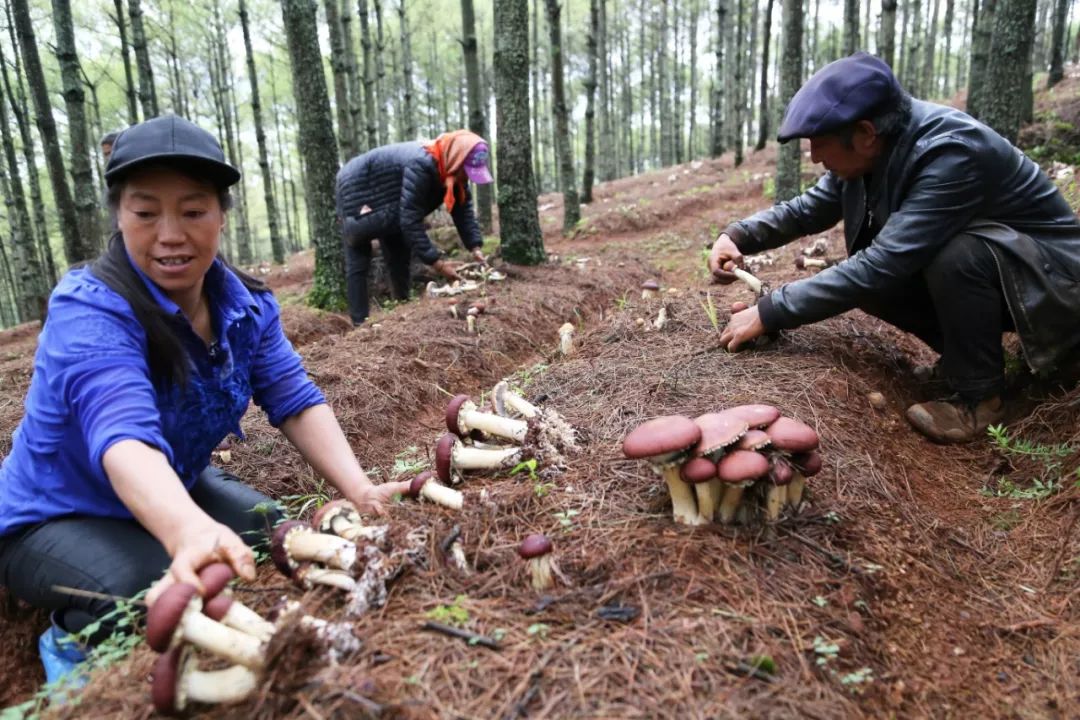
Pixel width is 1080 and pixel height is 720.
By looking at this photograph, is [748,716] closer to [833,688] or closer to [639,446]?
[833,688]

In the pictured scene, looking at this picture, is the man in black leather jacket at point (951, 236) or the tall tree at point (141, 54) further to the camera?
the tall tree at point (141, 54)

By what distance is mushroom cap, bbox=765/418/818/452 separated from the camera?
7.81ft

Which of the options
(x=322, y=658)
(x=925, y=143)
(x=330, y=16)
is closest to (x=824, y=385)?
(x=925, y=143)

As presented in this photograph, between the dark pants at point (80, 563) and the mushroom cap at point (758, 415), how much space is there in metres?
2.57

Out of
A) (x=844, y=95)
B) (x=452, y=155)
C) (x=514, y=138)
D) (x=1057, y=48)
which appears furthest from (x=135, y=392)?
(x=1057, y=48)

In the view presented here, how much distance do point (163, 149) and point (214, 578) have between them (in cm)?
165

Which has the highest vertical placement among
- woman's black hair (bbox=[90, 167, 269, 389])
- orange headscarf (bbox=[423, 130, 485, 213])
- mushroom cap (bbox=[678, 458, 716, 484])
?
orange headscarf (bbox=[423, 130, 485, 213])

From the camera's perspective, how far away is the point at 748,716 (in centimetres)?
175

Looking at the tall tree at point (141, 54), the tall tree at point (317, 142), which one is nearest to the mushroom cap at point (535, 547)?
the tall tree at point (317, 142)

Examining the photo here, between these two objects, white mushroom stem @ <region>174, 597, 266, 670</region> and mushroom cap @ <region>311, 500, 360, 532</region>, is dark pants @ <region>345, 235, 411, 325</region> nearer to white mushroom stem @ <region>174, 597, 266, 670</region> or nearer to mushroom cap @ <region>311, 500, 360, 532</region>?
mushroom cap @ <region>311, 500, 360, 532</region>

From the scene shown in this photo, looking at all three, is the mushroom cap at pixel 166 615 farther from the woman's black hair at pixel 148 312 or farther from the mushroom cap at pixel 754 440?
the mushroom cap at pixel 754 440

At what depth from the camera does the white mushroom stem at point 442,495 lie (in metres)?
2.81

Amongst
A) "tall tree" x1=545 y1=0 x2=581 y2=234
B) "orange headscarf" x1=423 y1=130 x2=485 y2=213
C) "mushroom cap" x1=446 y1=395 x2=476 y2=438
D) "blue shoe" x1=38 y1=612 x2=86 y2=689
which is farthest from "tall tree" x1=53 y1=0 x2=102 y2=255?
"mushroom cap" x1=446 y1=395 x2=476 y2=438

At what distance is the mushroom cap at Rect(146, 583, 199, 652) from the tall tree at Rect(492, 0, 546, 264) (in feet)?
30.3
